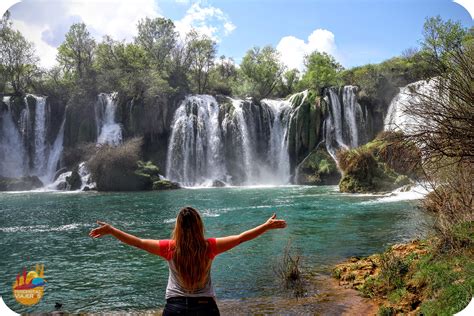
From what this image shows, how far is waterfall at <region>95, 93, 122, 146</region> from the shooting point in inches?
1848

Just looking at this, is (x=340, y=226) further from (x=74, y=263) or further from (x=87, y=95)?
(x=87, y=95)

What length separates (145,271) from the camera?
1231 centimetres

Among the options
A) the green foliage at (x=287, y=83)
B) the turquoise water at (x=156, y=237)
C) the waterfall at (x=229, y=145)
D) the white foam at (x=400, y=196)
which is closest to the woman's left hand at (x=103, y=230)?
the turquoise water at (x=156, y=237)

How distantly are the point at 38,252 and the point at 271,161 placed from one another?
109ft

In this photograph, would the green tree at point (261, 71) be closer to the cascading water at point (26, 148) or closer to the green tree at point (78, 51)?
the green tree at point (78, 51)

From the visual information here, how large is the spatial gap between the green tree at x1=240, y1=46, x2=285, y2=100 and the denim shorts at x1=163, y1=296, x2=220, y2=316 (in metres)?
57.9

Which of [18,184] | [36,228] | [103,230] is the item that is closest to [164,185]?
[18,184]

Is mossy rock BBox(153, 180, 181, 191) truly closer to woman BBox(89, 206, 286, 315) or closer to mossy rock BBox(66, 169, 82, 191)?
mossy rock BBox(66, 169, 82, 191)

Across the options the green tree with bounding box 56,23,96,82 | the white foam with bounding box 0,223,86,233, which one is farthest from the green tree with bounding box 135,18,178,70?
the white foam with bounding box 0,223,86,233

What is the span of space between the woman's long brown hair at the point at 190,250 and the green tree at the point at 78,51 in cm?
5609

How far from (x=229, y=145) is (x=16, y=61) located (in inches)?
1195

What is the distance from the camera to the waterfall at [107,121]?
4695cm

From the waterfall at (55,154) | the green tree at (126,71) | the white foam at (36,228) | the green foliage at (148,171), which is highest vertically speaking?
the green tree at (126,71)

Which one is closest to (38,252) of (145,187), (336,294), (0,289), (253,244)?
(0,289)
